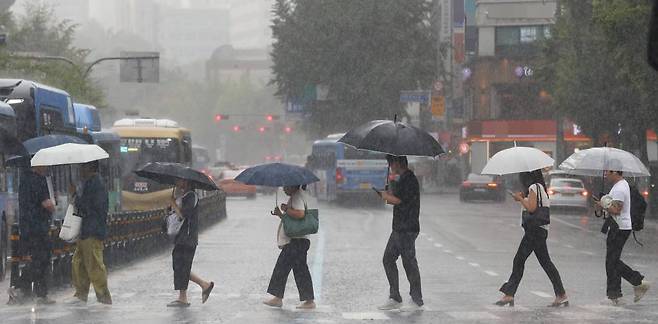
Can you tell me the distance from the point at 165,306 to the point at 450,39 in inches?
2752

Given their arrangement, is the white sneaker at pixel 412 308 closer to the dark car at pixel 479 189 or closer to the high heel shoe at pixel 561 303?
Result: the high heel shoe at pixel 561 303

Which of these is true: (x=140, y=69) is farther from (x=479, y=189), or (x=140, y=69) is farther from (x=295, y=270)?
(x=295, y=270)

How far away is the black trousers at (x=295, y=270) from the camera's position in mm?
15673

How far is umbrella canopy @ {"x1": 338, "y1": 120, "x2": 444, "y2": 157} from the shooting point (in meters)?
15.5

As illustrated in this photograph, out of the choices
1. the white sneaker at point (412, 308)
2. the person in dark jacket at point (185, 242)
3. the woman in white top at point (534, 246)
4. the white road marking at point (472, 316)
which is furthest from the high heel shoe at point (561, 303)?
the person in dark jacket at point (185, 242)

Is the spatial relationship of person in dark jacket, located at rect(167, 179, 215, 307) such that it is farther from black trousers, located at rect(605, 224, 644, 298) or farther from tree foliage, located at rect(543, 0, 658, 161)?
tree foliage, located at rect(543, 0, 658, 161)

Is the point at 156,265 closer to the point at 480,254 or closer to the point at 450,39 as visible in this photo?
the point at 480,254

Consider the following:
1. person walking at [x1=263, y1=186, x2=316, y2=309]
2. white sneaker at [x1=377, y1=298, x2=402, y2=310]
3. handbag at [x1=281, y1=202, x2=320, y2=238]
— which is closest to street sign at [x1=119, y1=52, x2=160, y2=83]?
person walking at [x1=263, y1=186, x2=316, y2=309]

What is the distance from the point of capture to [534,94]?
86.2 meters

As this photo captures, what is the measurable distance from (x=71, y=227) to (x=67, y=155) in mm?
858

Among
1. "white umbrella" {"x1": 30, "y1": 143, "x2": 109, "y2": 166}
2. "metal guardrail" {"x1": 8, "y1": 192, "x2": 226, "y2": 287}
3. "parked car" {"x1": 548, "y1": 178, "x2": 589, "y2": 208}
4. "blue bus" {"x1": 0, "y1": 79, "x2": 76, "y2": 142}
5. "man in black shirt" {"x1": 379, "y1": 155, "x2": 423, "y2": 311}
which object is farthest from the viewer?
"parked car" {"x1": 548, "y1": 178, "x2": 589, "y2": 208}

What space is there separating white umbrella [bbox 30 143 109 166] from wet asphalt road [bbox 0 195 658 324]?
1.68 m

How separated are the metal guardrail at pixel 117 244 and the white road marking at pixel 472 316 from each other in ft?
12.2

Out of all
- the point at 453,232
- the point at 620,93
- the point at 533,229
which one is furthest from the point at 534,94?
the point at 533,229
